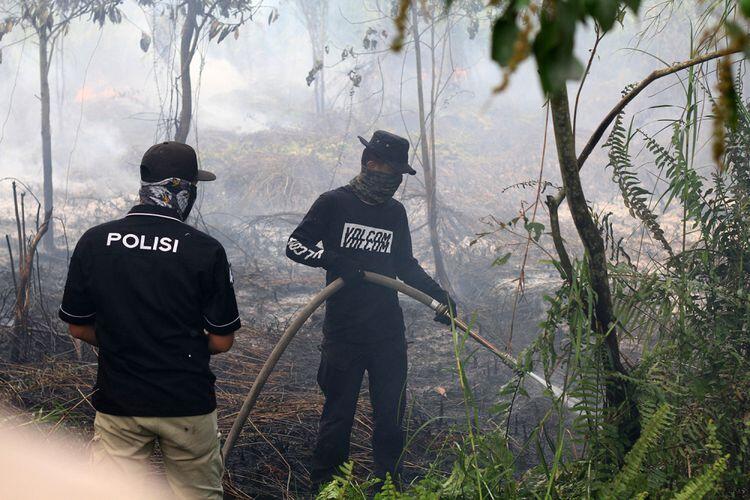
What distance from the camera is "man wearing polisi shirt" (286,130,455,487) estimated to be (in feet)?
12.3

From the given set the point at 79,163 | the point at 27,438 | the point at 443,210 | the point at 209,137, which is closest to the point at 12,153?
the point at 79,163

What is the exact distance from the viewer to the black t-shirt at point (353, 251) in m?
3.82

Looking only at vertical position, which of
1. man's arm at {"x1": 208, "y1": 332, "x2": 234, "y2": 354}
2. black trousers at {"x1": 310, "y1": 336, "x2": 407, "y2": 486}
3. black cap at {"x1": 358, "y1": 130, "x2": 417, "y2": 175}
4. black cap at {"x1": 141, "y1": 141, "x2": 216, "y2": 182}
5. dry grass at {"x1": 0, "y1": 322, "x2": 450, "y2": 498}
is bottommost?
dry grass at {"x1": 0, "y1": 322, "x2": 450, "y2": 498}

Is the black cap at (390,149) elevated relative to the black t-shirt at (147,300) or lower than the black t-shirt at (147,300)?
elevated

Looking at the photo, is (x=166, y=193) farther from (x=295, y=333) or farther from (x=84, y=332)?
(x=295, y=333)

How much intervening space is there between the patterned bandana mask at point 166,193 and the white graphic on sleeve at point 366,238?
1.47 meters

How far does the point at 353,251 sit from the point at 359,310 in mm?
375

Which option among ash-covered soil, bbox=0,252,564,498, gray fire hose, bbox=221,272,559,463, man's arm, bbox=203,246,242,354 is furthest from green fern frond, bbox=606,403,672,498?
man's arm, bbox=203,246,242,354

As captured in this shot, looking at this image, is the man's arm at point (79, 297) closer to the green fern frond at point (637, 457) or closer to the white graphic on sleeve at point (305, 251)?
the white graphic on sleeve at point (305, 251)

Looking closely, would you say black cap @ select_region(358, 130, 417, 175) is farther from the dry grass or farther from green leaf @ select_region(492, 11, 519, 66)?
green leaf @ select_region(492, 11, 519, 66)

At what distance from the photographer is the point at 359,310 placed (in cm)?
385

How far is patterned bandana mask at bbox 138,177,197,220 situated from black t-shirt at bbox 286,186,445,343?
48.8 inches

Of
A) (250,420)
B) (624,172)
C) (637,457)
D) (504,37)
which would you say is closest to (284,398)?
(250,420)

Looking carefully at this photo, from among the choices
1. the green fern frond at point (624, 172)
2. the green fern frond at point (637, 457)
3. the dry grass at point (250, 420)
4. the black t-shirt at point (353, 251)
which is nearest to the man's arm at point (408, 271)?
the black t-shirt at point (353, 251)
